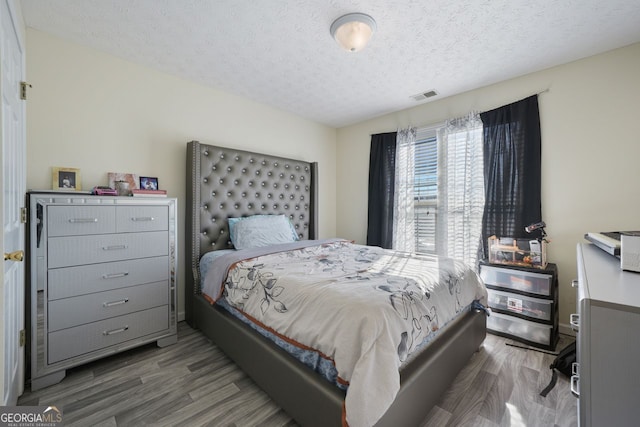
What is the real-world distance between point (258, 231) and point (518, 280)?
7.97ft

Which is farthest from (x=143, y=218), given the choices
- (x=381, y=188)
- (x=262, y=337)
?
(x=381, y=188)

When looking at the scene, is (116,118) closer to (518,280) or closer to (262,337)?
(262,337)

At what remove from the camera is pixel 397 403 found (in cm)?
111

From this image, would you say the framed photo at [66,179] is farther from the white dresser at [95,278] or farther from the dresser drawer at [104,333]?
the dresser drawer at [104,333]

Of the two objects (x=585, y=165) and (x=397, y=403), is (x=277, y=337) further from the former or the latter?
(x=585, y=165)

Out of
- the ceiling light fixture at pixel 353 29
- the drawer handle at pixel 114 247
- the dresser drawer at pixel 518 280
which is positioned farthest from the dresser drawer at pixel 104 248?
the dresser drawer at pixel 518 280

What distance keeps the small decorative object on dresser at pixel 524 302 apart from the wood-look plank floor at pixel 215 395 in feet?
0.64

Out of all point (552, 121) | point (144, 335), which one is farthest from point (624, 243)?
point (144, 335)

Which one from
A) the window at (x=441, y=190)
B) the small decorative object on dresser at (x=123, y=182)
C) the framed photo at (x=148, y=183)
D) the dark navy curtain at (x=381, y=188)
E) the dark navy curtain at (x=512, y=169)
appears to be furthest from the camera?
the dark navy curtain at (x=381, y=188)

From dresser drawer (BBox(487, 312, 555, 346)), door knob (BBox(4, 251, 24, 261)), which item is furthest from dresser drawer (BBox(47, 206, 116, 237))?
dresser drawer (BBox(487, 312, 555, 346))

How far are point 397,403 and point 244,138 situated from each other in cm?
279

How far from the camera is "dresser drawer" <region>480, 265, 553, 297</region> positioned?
2090 mm

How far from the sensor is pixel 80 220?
1.68 meters

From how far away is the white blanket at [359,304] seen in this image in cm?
101
